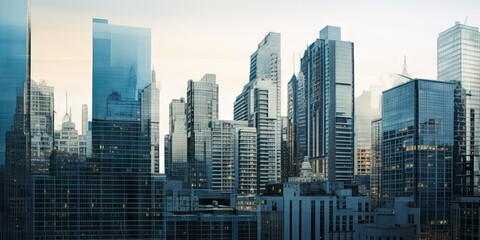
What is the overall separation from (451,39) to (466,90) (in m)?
5.22

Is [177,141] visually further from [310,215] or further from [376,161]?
[310,215]

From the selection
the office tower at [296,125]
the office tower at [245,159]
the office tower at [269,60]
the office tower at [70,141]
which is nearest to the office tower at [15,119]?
the office tower at [70,141]

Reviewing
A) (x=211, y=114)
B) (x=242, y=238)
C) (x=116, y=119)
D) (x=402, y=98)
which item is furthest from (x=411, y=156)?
(x=211, y=114)

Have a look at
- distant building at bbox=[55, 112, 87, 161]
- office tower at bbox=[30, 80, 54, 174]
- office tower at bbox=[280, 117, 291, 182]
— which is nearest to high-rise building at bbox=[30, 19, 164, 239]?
distant building at bbox=[55, 112, 87, 161]

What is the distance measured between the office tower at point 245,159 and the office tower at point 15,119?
3021cm

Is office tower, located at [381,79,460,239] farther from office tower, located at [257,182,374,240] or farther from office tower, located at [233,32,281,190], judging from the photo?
office tower, located at [233,32,281,190]

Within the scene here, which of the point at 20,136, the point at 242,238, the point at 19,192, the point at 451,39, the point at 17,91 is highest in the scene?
the point at 451,39

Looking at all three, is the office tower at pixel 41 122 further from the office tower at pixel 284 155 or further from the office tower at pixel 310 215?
the office tower at pixel 284 155

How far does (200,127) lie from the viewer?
6619cm

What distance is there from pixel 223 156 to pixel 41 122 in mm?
23598

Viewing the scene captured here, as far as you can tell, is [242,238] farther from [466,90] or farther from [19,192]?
[466,90]

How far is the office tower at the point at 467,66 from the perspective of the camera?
5138 cm

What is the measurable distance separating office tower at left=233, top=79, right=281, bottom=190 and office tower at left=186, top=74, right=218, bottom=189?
17.0 ft

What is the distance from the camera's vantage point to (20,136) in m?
35.7
